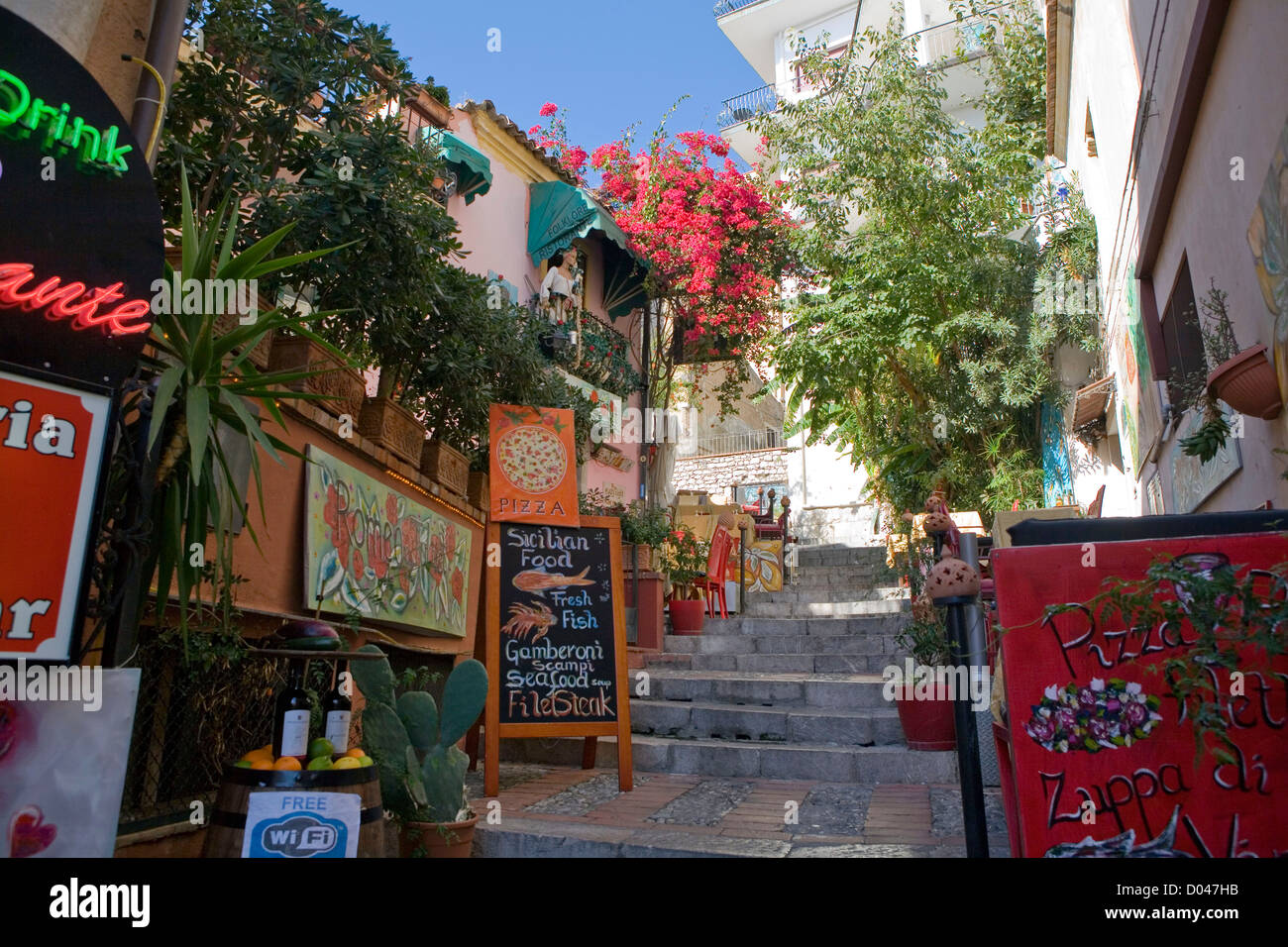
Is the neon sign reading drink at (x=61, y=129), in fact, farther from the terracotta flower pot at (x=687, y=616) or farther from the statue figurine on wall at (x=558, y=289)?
the statue figurine on wall at (x=558, y=289)

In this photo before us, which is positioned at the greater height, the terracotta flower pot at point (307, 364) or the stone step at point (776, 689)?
the terracotta flower pot at point (307, 364)

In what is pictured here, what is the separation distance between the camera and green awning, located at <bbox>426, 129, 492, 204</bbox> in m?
9.25

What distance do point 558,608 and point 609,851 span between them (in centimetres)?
184

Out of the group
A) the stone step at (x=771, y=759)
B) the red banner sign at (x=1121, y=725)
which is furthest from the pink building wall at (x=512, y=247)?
the red banner sign at (x=1121, y=725)

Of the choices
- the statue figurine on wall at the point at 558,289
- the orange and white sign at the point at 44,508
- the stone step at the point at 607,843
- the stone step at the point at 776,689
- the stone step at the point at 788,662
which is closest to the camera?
the orange and white sign at the point at 44,508

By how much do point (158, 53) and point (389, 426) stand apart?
7.07 feet

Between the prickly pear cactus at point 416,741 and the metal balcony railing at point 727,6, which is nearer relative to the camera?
the prickly pear cactus at point 416,741

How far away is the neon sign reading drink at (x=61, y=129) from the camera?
91.0 inches

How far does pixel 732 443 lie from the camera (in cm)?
2388

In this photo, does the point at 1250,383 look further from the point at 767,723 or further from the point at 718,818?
the point at 767,723

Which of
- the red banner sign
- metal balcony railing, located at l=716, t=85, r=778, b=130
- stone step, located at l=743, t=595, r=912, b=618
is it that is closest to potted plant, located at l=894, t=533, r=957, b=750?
the red banner sign

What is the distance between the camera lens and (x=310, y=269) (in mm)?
4605

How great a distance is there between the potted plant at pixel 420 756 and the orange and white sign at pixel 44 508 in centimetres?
131
